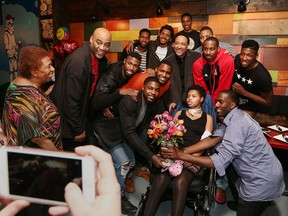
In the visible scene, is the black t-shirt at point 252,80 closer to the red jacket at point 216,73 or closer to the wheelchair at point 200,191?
the red jacket at point 216,73

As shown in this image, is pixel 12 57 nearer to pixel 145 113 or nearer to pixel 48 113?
pixel 145 113

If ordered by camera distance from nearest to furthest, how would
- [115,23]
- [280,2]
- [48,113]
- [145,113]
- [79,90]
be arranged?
1. [48,113]
2. [79,90]
3. [145,113]
4. [280,2]
5. [115,23]

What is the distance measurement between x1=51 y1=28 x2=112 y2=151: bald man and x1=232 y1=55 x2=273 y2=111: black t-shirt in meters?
1.76

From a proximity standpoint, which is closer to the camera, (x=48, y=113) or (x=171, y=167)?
(x=48, y=113)

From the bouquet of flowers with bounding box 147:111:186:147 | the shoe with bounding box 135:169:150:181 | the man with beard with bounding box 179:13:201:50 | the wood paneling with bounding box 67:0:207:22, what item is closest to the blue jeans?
the bouquet of flowers with bounding box 147:111:186:147

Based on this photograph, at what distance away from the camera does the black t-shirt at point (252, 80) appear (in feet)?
11.9

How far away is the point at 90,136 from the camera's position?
3496mm

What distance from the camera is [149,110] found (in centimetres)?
334

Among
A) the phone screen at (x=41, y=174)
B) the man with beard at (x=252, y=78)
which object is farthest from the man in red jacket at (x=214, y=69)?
the phone screen at (x=41, y=174)

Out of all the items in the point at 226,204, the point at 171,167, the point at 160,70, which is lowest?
the point at 226,204

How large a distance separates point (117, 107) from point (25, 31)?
506 cm

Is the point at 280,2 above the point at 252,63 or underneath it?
above

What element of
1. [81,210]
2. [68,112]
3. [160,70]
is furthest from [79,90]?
[81,210]

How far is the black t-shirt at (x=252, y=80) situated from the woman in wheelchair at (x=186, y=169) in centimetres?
74
